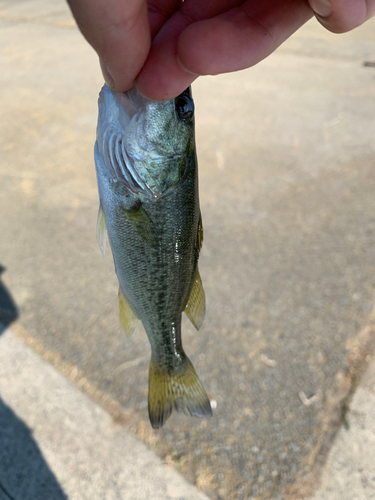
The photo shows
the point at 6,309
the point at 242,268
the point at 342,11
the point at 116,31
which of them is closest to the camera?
the point at 116,31

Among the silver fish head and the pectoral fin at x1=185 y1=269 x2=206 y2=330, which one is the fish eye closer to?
the silver fish head

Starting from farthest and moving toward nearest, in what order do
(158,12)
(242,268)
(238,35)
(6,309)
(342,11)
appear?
(242,268) < (6,309) < (158,12) < (238,35) < (342,11)

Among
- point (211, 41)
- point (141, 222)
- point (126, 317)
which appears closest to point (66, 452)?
point (126, 317)

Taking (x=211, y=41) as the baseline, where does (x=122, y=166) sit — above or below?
below

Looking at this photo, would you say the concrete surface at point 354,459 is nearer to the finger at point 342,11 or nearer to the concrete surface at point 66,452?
the concrete surface at point 66,452

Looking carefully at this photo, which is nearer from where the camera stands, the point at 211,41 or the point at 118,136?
the point at 211,41

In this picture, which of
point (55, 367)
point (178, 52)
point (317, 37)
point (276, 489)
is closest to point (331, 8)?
point (178, 52)

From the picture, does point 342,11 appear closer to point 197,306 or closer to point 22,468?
point 197,306
